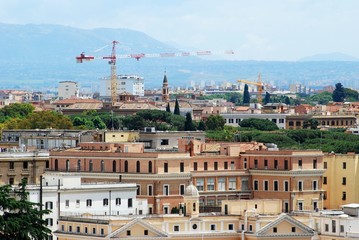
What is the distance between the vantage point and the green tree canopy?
136 meters

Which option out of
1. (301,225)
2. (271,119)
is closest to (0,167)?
(301,225)

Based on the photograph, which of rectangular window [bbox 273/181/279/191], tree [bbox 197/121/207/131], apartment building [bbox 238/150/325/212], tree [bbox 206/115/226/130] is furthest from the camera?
tree [bbox 206/115/226/130]

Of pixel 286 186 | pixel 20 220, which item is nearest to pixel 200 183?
pixel 286 186

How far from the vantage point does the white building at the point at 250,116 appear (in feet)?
495

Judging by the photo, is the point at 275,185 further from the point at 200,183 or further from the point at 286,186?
the point at 200,183

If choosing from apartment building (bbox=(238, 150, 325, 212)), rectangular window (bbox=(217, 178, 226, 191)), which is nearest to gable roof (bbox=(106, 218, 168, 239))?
apartment building (bbox=(238, 150, 325, 212))

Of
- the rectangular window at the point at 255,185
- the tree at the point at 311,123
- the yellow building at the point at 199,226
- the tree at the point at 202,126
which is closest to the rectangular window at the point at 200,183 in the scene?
the rectangular window at the point at 255,185

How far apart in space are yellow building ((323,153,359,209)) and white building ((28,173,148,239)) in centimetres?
1075

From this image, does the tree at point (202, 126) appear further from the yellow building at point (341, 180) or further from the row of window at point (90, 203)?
the row of window at point (90, 203)

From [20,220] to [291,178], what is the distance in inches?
797

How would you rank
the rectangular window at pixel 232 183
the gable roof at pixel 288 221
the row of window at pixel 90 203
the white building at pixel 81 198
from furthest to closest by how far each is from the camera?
the rectangular window at pixel 232 183
the row of window at pixel 90 203
the white building at pixel 81 198
the gable roof at pixel 288 221

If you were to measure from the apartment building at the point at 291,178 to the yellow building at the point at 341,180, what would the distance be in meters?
1.43

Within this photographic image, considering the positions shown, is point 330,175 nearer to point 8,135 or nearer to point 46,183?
point 46,183

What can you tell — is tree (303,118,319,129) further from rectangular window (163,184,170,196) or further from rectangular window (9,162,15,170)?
rectangular window (163,184,170,196)
